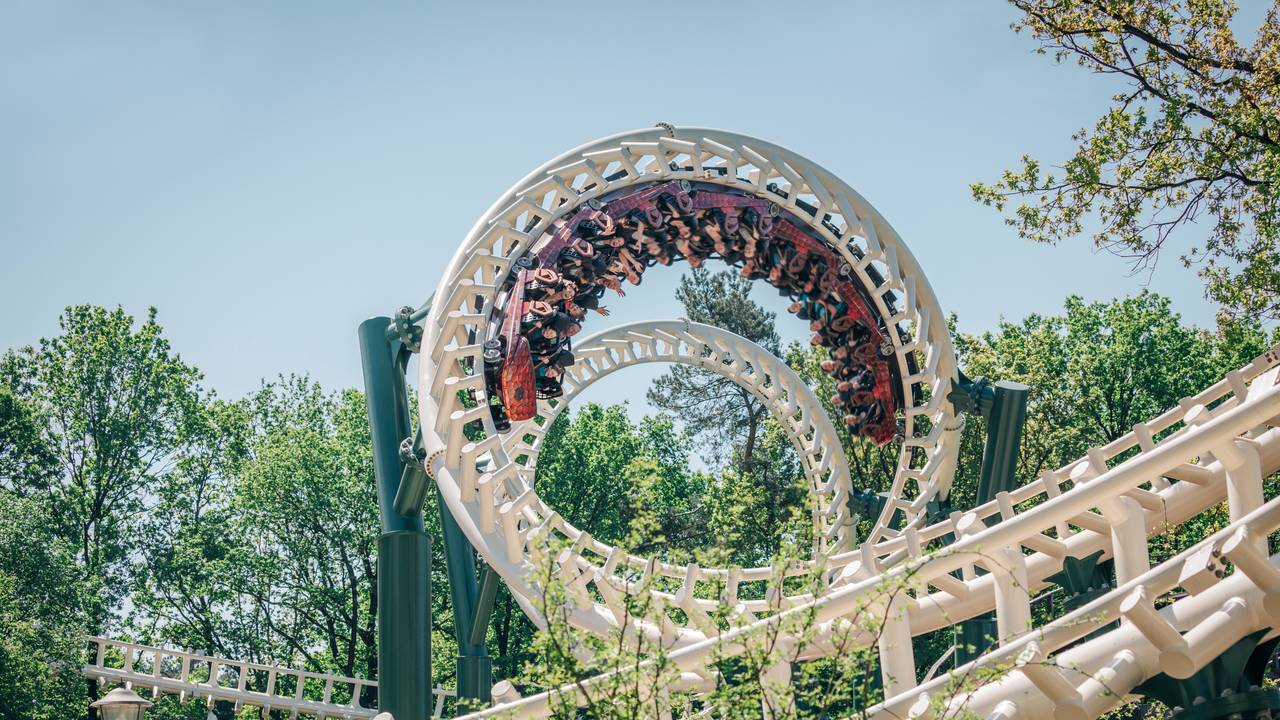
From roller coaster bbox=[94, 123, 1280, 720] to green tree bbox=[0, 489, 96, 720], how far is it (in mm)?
8963

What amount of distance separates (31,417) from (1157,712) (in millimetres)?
25421

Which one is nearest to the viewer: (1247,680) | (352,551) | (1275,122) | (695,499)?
(1247,680)

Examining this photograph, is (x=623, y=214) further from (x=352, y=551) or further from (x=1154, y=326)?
(x=1154, y=326)

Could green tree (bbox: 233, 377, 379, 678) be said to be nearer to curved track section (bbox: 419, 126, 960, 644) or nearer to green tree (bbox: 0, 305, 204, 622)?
green tree (bbox: 0, 305, 204, 622)

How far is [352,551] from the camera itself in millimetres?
31781

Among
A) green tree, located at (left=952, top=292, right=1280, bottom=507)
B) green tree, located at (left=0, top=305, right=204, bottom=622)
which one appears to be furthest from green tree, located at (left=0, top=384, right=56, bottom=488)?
green tree, located at (left=952, top=292, right=1280, bottom=507)

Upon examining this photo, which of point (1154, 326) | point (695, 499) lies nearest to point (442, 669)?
point (695, 499)

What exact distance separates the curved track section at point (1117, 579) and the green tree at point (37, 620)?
16.5 meters

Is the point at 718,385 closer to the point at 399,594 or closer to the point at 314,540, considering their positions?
the point at 314,540

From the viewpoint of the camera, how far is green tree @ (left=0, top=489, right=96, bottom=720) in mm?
21297

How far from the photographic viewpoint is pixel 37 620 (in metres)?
22.5

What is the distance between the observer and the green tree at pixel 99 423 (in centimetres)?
2992

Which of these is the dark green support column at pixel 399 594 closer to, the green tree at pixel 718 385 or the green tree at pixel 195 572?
the green tree at pixel 195 572

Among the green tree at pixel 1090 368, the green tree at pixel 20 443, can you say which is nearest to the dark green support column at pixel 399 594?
the green tree at pixel 1090 368
